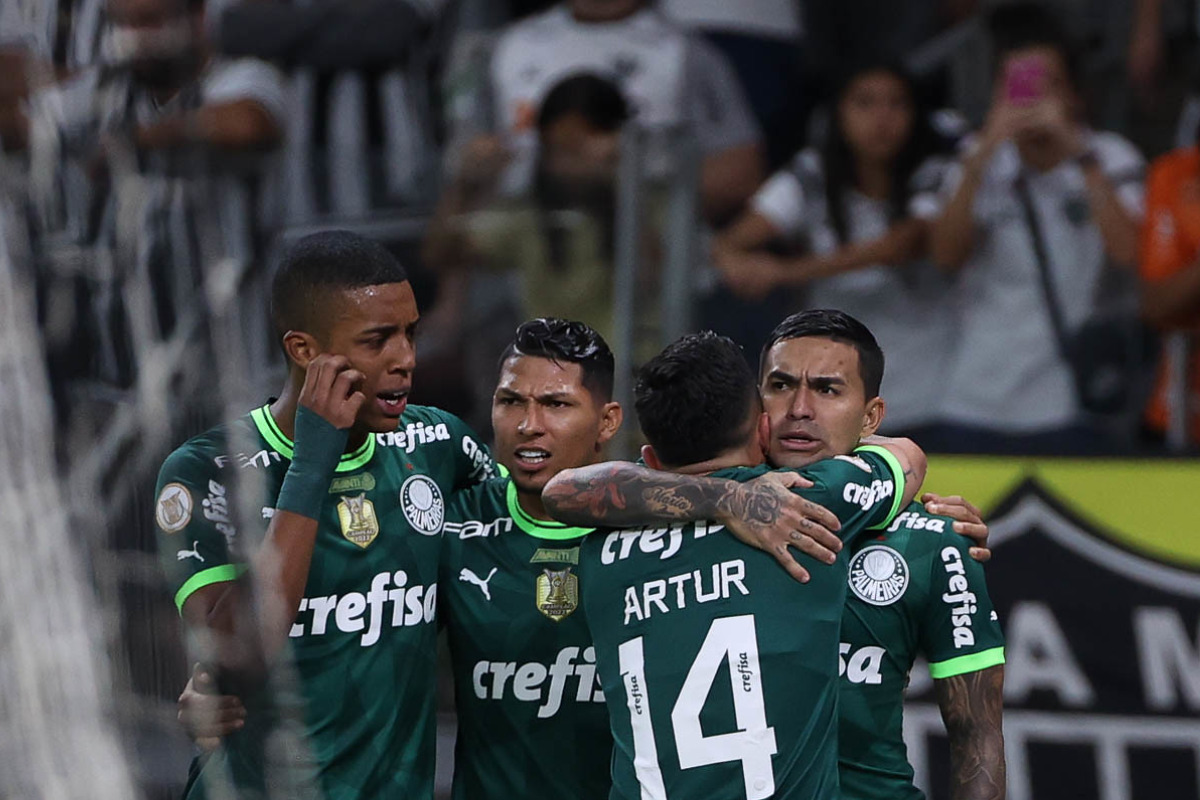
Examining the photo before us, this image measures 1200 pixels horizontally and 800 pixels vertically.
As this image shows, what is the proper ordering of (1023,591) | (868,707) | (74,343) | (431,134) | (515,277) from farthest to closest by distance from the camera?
(431,134) → (515,277) → (1023,591) → (74,343) → (868,707)

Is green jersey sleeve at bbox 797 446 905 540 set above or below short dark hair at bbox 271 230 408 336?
below

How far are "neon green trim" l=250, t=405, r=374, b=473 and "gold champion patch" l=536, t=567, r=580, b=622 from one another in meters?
0.49

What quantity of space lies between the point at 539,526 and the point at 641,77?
3744mm

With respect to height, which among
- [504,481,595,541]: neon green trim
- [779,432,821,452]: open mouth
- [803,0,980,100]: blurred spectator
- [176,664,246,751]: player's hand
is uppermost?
[803,0,980,100]: blurred spectator

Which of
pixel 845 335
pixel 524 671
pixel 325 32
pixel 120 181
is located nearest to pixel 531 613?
pixel 524 671

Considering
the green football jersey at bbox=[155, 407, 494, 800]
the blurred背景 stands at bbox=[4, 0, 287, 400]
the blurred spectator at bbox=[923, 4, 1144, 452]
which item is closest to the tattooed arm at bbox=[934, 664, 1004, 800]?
the green football jersey at bbox=[155, 407, 494, 800]

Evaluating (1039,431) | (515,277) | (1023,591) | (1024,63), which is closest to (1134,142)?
(1024,63)

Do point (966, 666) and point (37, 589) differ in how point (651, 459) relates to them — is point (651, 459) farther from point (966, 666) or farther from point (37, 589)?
point (37, 589)

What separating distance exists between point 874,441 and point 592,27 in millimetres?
4085

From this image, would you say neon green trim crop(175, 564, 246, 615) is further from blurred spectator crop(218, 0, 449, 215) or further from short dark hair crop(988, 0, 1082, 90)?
short dark hair crop(988, 0, 1082, 90)

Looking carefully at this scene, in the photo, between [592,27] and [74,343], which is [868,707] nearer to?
[74,343]

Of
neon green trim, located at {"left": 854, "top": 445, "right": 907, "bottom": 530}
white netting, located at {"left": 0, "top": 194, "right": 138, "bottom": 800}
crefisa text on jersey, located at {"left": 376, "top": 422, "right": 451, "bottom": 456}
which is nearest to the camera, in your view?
neon green trim, located at {"left": 854, "top": 445, "right": 907, "bottom": 530}

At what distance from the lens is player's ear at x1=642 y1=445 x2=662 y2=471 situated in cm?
328

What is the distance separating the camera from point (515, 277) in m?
5.89
